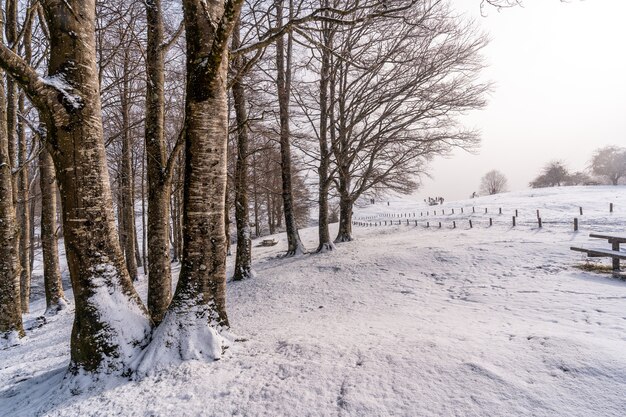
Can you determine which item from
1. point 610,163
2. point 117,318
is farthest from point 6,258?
point 610,163

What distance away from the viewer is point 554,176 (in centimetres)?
5897

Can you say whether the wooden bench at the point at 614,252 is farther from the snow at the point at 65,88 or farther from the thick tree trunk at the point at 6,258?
the thick tree trunk at the point at 6,258

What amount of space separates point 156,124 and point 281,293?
15.6ft

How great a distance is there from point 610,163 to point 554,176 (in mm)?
8993

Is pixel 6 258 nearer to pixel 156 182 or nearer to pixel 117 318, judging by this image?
pixel 156 182

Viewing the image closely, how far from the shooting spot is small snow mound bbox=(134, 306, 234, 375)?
280 centimetres

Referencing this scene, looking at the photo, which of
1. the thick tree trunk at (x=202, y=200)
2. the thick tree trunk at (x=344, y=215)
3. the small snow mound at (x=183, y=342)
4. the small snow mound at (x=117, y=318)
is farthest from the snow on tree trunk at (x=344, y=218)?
the small snow mound at (x=117, y=318)

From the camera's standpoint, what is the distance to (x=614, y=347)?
2.62 metres

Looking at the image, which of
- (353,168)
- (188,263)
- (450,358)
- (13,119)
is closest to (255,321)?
(188,263)

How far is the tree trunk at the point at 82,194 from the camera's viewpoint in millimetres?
2777

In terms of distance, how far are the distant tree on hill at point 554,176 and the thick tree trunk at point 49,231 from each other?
76.0 metres

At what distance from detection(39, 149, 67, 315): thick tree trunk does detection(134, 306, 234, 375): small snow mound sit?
7477 mm

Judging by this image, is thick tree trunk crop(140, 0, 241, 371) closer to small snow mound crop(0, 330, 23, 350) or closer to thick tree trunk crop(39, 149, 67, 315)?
small snow mound crop(0, 330, 23, 350)

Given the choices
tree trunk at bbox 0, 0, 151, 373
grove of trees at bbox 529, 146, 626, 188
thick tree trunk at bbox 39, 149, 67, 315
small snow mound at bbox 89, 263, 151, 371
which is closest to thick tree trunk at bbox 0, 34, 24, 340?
thick tree trunk at bbox 39, 149, 67, 315
